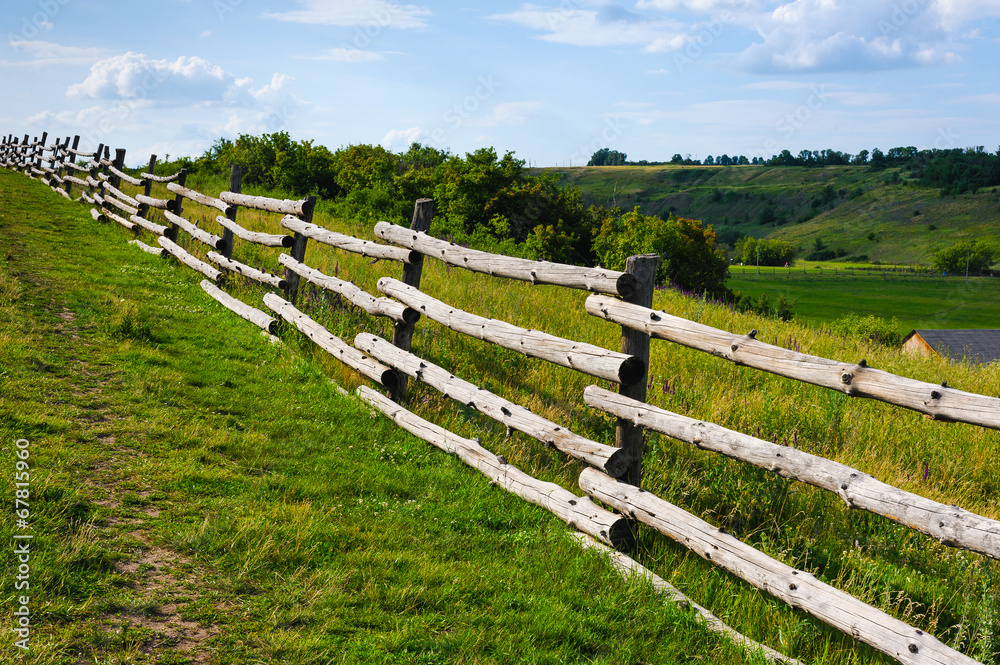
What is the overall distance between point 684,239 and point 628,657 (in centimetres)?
2195

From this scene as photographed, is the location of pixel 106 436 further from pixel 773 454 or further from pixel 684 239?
pixel 684 239

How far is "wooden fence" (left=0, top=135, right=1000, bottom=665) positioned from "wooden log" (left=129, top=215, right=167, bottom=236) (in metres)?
7.23

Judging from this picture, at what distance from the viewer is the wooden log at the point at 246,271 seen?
8.82m

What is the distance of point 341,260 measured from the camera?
11477mm

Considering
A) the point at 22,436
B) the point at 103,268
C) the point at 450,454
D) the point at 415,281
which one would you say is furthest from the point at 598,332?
the point at 103,268

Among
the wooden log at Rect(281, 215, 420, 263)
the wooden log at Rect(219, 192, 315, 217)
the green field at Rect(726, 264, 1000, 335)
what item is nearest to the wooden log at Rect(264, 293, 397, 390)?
the wooden log at Rect(281, 215, 420, 263)

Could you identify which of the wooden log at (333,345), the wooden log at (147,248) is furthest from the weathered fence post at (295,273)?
the wooden log at (147,248)

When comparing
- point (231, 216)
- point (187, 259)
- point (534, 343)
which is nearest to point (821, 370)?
point (534, 343)

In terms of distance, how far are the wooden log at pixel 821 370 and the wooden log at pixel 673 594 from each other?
137cm

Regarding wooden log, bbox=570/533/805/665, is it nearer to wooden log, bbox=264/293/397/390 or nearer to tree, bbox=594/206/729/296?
wooden log, bbox=264/293/397/390

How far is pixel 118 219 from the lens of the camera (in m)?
14.9

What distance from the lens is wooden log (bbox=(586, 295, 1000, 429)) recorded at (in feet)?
9.14

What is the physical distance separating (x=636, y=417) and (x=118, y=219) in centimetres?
1533

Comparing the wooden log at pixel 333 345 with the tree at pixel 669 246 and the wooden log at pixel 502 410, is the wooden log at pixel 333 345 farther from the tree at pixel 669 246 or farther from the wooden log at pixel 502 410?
the tree at pixel 669 246
